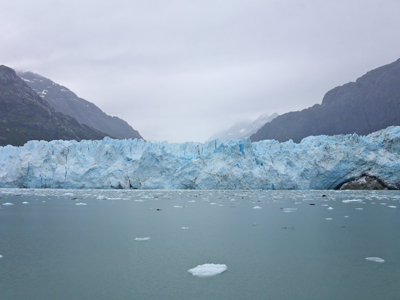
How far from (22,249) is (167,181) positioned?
20456 millimetres

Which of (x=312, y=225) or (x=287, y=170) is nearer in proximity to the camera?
(x=312, y=225)

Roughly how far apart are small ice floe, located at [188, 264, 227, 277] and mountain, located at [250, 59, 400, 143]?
58.0 m

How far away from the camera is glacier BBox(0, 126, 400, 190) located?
2331 centimetres

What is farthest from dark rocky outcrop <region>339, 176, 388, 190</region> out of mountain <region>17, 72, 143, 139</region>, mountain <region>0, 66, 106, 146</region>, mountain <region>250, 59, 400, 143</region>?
mountain <region>17, 72, 143, 139</region>

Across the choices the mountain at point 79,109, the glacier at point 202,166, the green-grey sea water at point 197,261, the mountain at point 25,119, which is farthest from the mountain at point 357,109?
the mountain at point 79,109

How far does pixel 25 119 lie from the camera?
52188mm

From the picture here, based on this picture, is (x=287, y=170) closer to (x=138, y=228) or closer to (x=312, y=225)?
(x=312, y=225)

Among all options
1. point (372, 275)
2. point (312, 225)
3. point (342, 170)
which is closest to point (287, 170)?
point (342, 170)

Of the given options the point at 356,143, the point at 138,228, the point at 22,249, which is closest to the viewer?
the point at 22,249

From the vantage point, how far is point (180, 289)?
8.15ft

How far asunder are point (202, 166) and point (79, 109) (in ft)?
313

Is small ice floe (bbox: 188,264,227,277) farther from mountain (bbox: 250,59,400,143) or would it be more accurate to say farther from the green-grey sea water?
mountain (bbox: 250,59,400,143)

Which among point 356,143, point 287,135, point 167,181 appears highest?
point 287,135

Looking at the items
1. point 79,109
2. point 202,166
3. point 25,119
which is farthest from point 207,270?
point 79,109
